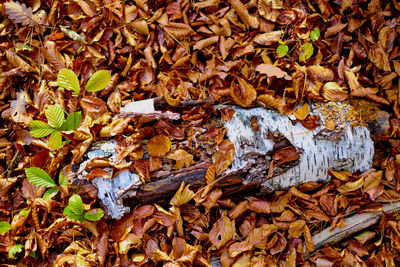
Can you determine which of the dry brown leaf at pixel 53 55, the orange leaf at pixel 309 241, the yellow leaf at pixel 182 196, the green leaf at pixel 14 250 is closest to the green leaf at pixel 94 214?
the yellow leaf at pixel 182 196

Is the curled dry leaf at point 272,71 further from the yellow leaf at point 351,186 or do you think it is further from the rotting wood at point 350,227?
the rotting wood at point 350,227

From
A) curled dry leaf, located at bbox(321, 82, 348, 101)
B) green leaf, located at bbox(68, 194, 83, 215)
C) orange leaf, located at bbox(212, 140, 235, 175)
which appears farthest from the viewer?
curled dry leaf, located at bbox(321, 82, 348, 101)

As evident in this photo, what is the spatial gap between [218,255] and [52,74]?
5.76 ft

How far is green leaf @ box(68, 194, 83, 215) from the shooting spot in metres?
1.63

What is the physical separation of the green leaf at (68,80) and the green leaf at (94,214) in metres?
0.82

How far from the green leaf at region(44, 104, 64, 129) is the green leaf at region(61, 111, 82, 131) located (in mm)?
37

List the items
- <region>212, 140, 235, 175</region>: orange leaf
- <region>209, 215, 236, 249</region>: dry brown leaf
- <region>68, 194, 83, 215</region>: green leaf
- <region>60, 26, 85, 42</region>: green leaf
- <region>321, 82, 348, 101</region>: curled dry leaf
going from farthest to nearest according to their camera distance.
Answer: <region>60, 26, 85, 42</region>: green leaf, <region>321, 82, 348, 101</region>: curled dry leaf, <region>209, 215, 236, 249</region>: dry brown leaf, <region>212, 140, 235, 175</region>: orange leaf, <region>68, 194, 83, 215</region>: green leaf

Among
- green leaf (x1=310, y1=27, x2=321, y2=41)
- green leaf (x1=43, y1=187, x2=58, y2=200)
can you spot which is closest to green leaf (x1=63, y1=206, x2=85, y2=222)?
green leaf (x1=43, y1=187, x2=58, y2=200)

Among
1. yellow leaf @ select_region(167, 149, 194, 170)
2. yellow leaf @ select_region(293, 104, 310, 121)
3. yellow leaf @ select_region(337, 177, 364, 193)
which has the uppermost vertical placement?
yellow leaf @ select_region(293, 104, 310, 121)

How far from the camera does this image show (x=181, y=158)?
1.71 metres

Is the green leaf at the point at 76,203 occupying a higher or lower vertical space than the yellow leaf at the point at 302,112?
lower

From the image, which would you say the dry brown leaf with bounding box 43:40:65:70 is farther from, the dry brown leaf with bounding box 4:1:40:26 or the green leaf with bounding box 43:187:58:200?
the green leaf with bounding box 43:187:58:200

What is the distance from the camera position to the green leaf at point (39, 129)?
5.79 feet

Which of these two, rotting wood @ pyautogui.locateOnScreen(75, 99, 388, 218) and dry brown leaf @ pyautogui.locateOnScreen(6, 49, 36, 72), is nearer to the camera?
rotting wood @ pyautogui.locateOnScreen(75, 99, 388, 218)
